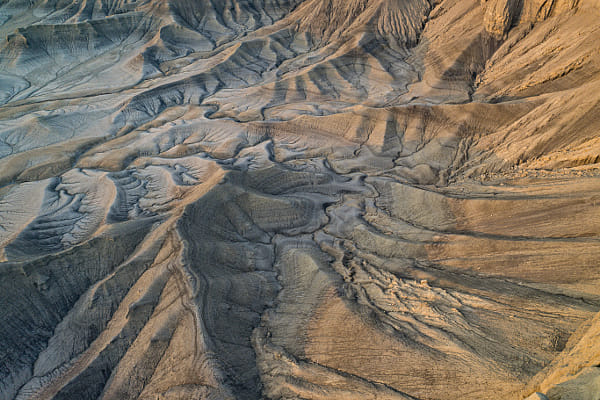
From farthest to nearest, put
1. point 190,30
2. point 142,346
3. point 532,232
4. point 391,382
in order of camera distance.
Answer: point 190,30
point 532,232
point 142,346
point 391,382

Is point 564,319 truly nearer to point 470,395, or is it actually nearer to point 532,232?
point 470,395

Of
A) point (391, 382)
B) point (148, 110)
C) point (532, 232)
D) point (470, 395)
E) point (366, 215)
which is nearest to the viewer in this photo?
point (470, 395)

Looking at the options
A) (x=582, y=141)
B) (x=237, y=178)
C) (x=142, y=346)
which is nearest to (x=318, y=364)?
(x=142, y=346)

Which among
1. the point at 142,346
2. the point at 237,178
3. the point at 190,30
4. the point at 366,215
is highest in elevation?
the point at 190,30

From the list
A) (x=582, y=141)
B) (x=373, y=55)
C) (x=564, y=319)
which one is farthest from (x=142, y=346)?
(x=373, y=55)

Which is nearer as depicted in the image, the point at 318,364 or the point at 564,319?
the point at 564,319

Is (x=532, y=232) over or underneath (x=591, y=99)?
underneath
